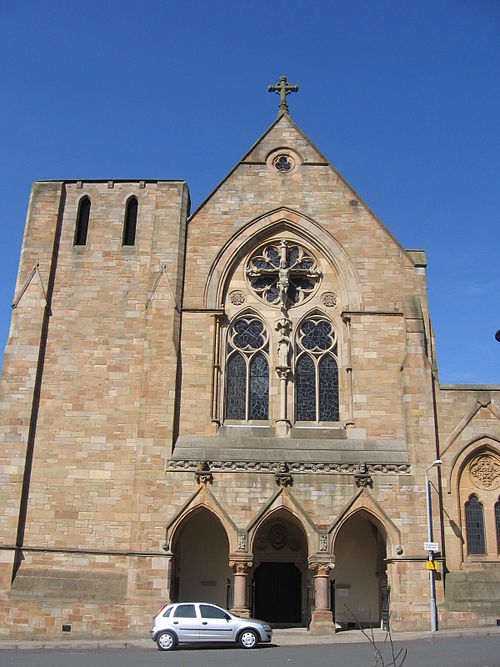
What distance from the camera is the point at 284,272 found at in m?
23.6

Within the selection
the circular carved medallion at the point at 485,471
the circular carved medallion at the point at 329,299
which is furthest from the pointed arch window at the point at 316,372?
the circular carved medallion at the point at 485,471

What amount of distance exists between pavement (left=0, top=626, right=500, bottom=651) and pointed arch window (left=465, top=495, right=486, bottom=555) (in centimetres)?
225

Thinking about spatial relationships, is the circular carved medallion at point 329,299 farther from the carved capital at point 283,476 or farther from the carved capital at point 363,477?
the carved capital at point 283,476

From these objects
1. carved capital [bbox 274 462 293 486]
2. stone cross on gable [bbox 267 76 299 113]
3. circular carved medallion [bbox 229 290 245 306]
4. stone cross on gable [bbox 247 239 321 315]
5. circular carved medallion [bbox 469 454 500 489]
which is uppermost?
stone cross on gable [bbox 267 76 299 113]

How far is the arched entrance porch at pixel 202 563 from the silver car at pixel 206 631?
4221 mm

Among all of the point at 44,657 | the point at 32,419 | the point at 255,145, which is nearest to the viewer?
the point at 44,657

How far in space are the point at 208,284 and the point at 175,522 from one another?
293 inches

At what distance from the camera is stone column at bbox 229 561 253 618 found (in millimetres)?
19755

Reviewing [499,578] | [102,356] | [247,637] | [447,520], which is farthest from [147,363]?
[499,578]

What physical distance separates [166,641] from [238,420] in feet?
23.5

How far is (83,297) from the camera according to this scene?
2311 centimetres

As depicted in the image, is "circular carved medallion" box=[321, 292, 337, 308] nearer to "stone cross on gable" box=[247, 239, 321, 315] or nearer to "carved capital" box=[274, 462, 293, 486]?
"stone cross on gable" box=[247, 239, 321, 315]

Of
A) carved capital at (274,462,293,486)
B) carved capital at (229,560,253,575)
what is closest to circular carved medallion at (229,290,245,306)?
carved capital at (274,462,293,486)

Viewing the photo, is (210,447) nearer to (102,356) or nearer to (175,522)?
(175,522)
